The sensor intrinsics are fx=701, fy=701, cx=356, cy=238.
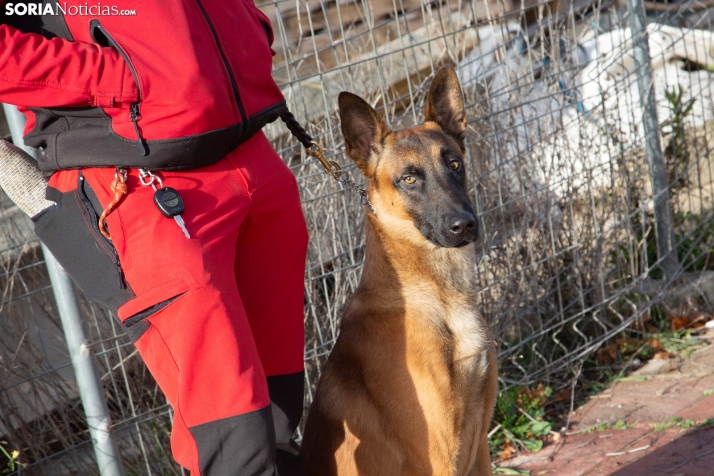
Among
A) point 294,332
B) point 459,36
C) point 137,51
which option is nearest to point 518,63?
point 459,36

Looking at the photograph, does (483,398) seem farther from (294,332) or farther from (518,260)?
(518,260)

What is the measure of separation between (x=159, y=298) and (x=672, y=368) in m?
3.66

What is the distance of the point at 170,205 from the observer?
6.28 ft

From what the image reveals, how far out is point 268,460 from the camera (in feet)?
6.35

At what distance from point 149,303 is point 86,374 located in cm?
115

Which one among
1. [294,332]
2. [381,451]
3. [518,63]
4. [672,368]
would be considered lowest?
[672,368]

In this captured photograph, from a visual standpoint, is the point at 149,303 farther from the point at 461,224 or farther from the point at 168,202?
the point at 461,224

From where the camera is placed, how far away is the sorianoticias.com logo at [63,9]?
6.24ft

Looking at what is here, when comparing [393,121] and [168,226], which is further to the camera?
[393,121]

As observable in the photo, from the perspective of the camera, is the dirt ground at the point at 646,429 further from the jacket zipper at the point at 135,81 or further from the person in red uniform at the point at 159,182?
the jacket zipper at the point at 135,81

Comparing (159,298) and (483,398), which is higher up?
(159,298)

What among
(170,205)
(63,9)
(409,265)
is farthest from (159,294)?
(409,265)

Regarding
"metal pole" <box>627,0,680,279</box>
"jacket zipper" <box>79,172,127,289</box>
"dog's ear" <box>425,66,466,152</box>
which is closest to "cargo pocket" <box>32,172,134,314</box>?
"jacket zipper" <box>79,172,127,289</box>

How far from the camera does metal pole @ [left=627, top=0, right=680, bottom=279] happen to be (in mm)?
4617
